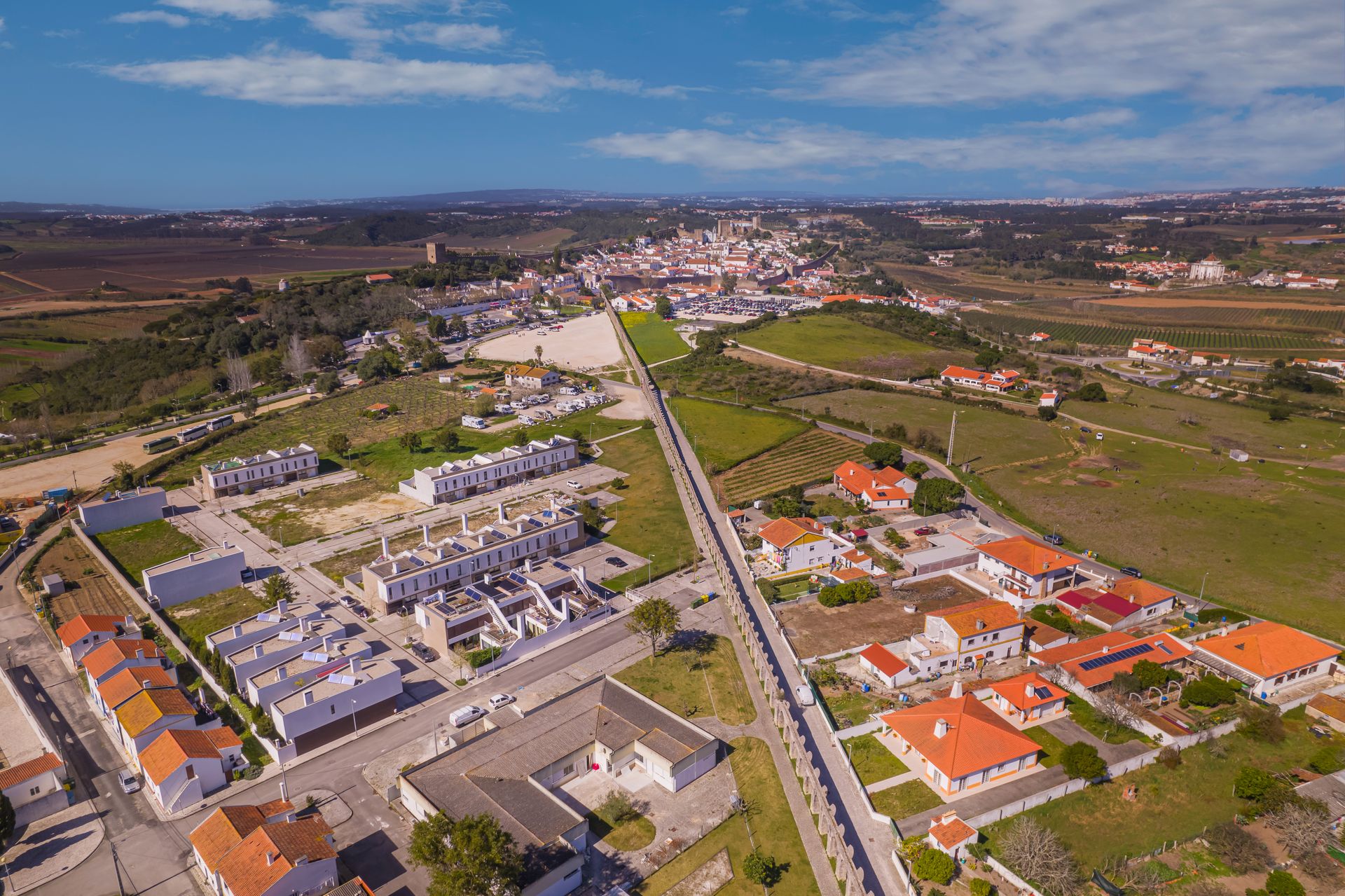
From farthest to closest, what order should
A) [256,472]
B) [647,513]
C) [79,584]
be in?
[256,472] < [647,513] < [79,584]

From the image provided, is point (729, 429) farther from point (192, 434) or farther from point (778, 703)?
point (192, 434)

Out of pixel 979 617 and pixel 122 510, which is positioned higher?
pixel 979 617

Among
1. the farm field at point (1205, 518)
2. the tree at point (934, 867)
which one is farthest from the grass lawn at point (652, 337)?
the tree at point (934, 867)

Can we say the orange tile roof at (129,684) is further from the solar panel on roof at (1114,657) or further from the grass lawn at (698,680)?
the solar panel on roof at (1114,657)

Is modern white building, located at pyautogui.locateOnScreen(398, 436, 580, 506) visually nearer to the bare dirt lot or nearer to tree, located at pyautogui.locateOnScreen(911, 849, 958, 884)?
the bare dirt lot

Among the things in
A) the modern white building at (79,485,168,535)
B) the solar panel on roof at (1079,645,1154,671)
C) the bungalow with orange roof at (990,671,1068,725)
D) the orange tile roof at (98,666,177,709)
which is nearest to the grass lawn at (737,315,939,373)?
the solar panel on roof at (1079,645,1154,671)

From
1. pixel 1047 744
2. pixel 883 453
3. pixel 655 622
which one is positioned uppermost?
pixel 883 453

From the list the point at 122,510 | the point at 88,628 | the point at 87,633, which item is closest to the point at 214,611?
the point at 88,628
